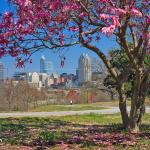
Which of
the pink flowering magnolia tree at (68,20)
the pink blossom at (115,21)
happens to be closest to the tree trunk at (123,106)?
the pink flowering magnolia tree at (68,20)

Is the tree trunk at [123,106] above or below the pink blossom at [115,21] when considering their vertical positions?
below

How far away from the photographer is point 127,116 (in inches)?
552

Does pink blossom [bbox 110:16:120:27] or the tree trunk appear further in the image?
the tree trunk

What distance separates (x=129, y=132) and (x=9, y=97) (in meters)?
28.5

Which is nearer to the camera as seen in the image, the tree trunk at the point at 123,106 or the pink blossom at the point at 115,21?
the pink blossom at the point at 115,21

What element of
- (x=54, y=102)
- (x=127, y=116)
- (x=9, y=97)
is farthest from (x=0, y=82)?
(x=127, y=116)

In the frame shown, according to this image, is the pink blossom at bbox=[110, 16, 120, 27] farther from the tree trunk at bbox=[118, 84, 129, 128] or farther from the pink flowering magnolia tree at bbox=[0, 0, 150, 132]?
the tree trunk at bbox=[118, 84, 129, 128]

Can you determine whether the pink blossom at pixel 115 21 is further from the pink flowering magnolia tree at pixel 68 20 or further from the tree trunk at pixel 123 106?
the tree trunk at pixel 123 106

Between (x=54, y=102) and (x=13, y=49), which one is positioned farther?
(x=54, y=102)

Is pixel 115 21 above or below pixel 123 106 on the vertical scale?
above

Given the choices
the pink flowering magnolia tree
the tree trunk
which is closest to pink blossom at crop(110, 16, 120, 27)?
the pink flowering magnolia tree

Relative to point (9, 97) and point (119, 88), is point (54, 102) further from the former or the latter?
point (119, 88)

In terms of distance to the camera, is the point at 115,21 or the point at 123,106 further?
the point at 123,106

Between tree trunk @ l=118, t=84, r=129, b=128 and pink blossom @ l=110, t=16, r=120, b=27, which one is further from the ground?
pink blossom @ l=110, t=16, r=120, b=27
